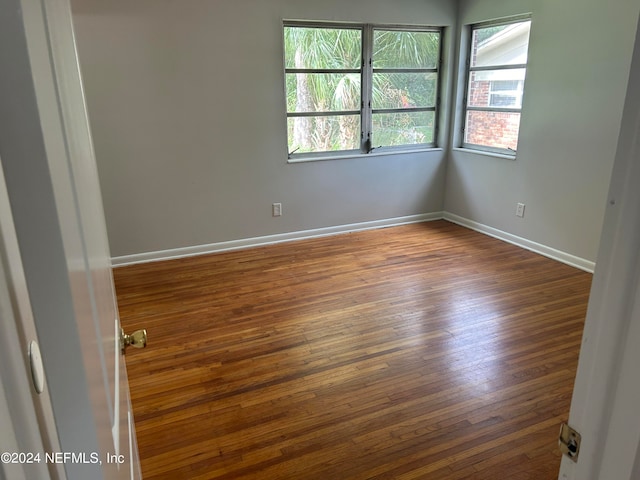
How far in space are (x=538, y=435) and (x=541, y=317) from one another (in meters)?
1.20

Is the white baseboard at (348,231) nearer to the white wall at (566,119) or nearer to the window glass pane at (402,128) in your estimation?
the white wall at (566,119)

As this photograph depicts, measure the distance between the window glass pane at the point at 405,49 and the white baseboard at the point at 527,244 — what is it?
68.2 inches

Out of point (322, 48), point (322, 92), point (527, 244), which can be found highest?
point (322, 48)

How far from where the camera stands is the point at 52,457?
0.50 meters

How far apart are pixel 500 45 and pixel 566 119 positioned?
1119 millimetres

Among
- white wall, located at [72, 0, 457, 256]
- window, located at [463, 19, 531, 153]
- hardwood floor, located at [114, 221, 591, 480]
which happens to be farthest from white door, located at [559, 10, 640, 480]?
window, located at [463, 19, 531, 153]

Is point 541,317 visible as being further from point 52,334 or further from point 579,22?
point 52,334

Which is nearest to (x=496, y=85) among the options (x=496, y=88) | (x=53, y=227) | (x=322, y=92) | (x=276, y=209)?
(x=496, y=88)

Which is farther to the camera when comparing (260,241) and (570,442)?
(260,241)

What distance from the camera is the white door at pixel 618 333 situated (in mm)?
563

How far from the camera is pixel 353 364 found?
8.27 ft

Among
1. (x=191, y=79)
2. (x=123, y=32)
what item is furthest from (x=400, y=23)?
(x=123, y=32)

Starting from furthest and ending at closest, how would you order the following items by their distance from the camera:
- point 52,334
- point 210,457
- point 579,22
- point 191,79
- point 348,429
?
point 191,79, point 579,22, point 348,429, point 210,457, point 52,334

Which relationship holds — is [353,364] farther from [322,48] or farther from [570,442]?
[322,48]
